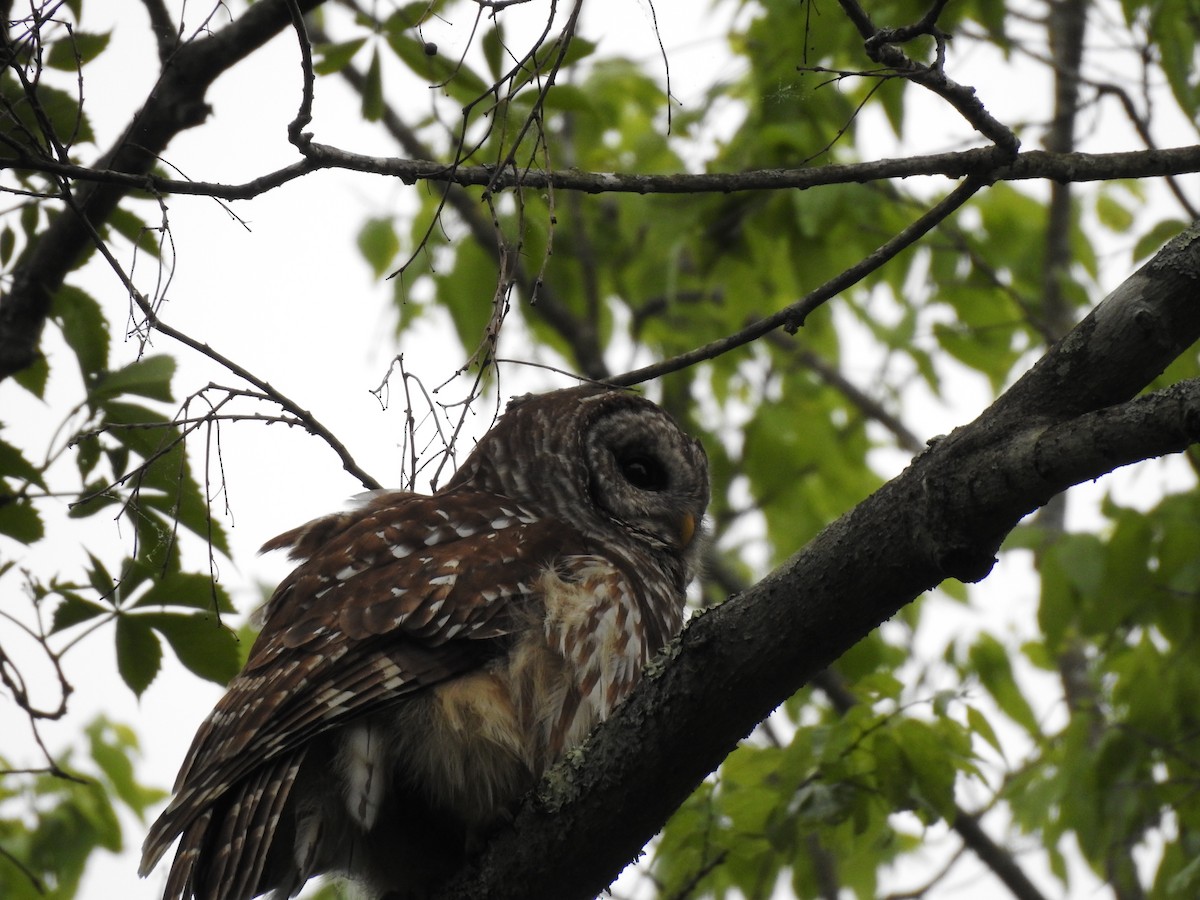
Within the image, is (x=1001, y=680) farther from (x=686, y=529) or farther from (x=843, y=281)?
(x=843, y=281)

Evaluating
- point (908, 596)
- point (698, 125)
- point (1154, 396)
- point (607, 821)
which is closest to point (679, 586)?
point (607, 821)

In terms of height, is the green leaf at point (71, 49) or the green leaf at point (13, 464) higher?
the green leaf at point (71, 49)

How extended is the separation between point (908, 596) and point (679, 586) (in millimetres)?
2164

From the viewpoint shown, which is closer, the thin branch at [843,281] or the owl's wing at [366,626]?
the thin branch at [843,281]

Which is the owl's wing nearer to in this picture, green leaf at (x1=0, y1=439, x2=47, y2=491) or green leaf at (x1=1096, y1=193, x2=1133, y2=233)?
green leaf at (x1=0, y1=439, x2=47, y2=491)

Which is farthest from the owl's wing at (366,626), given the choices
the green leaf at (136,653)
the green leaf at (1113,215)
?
the green leaf at (1113,215)

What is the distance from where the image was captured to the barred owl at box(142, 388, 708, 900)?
3.01m

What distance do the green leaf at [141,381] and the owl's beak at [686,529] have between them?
1801 mm

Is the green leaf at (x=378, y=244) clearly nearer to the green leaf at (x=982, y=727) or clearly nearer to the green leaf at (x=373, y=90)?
the green leaf at (x=373, y=90)

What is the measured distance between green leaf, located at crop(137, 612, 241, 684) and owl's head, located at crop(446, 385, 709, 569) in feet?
3.72

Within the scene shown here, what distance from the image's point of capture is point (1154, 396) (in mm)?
2045

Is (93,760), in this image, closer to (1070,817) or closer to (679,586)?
(679,586)

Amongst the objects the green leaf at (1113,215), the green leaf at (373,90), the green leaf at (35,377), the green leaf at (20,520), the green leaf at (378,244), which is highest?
the green leaf at (378,244)

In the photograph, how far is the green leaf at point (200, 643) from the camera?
3.51 meters
